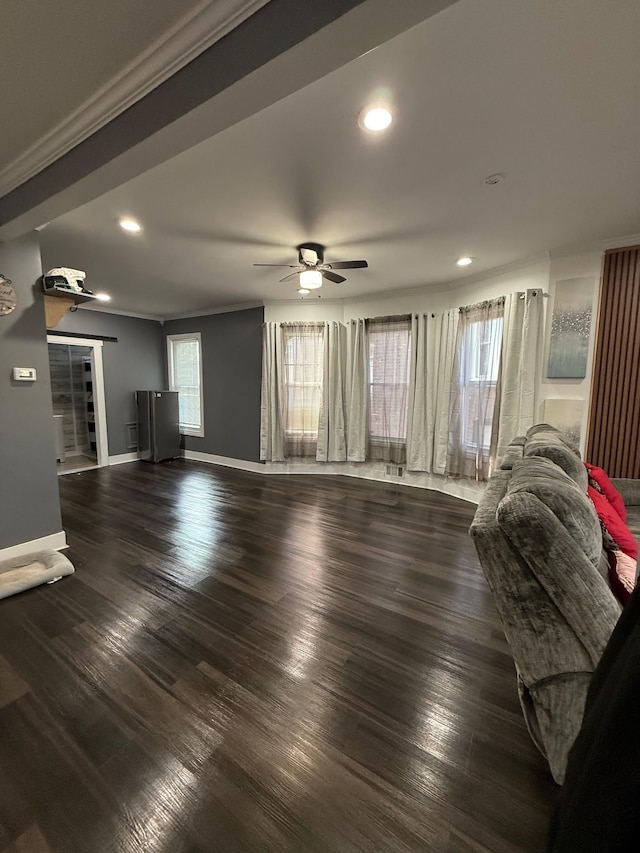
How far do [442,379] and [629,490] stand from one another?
2075 millimetres

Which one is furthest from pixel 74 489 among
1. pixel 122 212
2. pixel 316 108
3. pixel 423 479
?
pixel 316 108

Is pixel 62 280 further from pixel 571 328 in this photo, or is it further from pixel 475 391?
pixel 571 328

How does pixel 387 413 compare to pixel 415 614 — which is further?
pixel 387 413

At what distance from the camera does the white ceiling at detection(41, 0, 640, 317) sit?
1.22 metres

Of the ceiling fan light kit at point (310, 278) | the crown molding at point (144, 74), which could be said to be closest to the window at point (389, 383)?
the ceiling fan light kit at point (310, 278)

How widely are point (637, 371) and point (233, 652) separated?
3.53 m

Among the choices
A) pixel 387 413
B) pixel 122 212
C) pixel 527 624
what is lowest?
pixel 527 624

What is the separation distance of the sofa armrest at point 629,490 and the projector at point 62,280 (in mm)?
4384

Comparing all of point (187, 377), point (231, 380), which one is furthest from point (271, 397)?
point (187, 377)

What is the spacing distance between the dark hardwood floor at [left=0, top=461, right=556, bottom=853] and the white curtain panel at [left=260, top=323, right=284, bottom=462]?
2.39m

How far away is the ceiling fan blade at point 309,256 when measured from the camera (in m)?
2.87

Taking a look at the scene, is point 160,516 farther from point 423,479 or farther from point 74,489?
point 423,479

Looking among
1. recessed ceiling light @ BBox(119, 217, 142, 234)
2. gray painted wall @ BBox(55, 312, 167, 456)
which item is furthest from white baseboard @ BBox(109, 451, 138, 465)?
recessed ceiling light @ BBox(119, 217, 142, 234)

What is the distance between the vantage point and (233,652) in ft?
5.71
